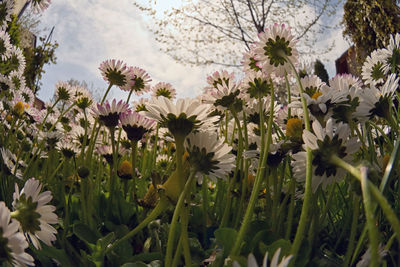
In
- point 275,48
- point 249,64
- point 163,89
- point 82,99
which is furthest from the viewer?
point 163,89

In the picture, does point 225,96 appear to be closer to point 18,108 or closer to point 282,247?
point 282,247

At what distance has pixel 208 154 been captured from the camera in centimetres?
38

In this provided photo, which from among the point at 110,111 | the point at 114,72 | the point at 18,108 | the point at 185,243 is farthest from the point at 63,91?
the point at 185,243

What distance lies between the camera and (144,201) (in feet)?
1.95

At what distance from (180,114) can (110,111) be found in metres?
0.35

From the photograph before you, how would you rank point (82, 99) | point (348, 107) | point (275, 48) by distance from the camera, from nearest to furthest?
point (348, 107) → point (275, 48) → point (82, 99)

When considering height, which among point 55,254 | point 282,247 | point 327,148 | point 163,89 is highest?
point 163,89

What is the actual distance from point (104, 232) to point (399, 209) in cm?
56

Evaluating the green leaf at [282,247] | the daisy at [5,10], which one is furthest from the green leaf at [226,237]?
the daisy at [5,10]

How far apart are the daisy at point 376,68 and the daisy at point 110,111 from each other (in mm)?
563

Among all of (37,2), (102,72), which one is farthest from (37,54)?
(102,72)

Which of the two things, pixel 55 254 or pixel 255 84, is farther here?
pixel 255 84

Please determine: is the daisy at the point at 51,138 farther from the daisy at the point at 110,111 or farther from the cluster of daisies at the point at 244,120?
the daisy at the point at 110,111

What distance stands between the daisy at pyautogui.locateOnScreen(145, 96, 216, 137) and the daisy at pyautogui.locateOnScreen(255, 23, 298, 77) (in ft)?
0.79
